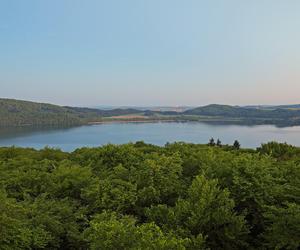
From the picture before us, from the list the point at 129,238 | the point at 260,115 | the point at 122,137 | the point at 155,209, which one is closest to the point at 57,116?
the point at 122,137

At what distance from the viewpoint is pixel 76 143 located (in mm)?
75375

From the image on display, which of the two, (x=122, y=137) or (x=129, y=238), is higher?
(x=129, y=238)

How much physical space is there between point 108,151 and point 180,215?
8.82m

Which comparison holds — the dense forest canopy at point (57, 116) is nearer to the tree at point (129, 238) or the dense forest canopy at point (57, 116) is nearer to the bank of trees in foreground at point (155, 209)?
the bank of trees in foreground at point (155, 209)

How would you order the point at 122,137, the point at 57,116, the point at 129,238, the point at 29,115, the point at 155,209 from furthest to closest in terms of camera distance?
the point at 57,116, the point at 29,115, the point at 122,137, the point at 155,209, the point at 129,238

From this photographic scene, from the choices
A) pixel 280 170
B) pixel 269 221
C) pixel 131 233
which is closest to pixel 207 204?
pixel 269 221

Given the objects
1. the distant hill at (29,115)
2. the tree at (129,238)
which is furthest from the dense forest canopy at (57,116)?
the tree at (129,238)

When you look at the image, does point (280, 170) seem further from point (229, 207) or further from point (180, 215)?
point (180, 215)

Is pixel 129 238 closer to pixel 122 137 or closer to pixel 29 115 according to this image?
pixel 122 137

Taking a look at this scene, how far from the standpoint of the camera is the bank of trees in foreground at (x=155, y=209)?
9.20 meters

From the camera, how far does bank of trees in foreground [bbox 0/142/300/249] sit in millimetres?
9203

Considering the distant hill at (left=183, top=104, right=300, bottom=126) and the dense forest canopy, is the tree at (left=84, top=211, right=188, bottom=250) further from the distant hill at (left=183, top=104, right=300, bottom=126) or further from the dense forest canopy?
the distant hill at (left=183, top=104, right=300, bottom=126)

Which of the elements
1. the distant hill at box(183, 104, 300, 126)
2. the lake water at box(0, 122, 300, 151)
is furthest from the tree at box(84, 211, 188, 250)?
the distant hill at box(183, 104, 300, 126)

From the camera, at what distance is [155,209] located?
11.5 m
